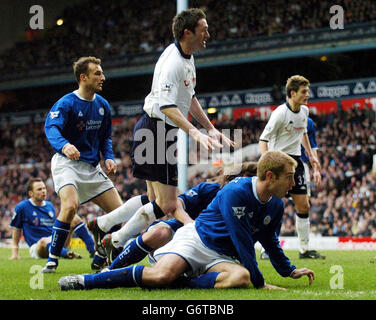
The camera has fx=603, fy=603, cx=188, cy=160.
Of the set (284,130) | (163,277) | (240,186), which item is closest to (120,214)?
(163,277)

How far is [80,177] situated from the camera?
7.09m

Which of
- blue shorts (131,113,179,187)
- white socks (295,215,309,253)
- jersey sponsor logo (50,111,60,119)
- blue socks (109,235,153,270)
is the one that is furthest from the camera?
white socks (295,215,309,253)

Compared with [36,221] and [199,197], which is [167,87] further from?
[36,221]

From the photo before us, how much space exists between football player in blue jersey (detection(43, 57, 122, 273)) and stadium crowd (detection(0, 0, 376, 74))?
16.5m

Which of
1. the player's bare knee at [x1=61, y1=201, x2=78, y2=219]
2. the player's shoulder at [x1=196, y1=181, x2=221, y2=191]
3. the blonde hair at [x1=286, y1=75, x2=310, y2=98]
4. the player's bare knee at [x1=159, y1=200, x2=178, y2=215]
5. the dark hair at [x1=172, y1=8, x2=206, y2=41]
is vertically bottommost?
the player's bare knee at [x1=61, y1=201, x2=78, y2=219]

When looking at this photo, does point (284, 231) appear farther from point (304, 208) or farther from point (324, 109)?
point (304, 208)

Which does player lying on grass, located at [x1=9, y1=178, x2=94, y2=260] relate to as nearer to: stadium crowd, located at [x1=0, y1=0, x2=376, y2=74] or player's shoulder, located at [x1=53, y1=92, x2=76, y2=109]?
player's shoulder, located at [x1=53, y1=92, x2=76, y2=109]

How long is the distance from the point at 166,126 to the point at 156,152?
29 cm

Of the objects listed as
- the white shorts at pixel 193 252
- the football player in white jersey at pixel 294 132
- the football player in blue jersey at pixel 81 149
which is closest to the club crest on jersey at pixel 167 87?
the white shorts at pixel 193 252

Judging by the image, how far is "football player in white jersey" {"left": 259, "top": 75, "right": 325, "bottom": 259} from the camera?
844 centimetres

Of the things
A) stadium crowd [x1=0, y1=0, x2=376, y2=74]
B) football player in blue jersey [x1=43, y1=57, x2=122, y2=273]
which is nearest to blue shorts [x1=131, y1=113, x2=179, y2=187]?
football player in blue jersey [x1=43, y1=57, x2=122, y2=273]

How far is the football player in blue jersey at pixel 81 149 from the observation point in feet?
22.4

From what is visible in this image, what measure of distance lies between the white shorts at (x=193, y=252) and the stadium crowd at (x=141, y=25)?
1843 centimetres
